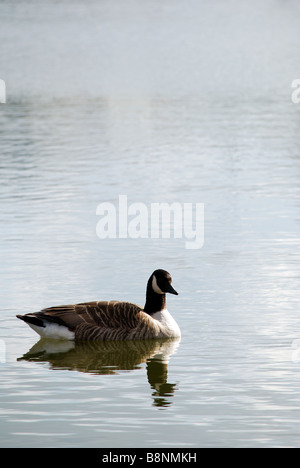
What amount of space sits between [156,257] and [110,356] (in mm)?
4902

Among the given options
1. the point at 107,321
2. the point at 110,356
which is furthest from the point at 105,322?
the point at 110,356

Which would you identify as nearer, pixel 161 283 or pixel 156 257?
pixel 161 283

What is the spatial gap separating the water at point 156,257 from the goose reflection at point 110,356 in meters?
0.04

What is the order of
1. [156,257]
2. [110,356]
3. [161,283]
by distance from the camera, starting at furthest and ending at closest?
[156,257]
[161,283]
[110,356]

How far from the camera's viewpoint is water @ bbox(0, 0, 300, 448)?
10.8 m

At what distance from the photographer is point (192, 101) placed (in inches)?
1828

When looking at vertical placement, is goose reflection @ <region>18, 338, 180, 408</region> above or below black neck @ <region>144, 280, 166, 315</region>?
below

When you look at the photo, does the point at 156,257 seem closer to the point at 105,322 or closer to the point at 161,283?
the point at 161,283

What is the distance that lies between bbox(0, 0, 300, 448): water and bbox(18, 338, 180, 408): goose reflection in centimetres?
4

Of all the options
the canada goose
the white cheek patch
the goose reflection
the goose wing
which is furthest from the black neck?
the goose reflection

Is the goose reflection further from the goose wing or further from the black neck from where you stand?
the black neck

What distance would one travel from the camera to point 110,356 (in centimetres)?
1366

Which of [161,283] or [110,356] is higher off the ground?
[161,283]
